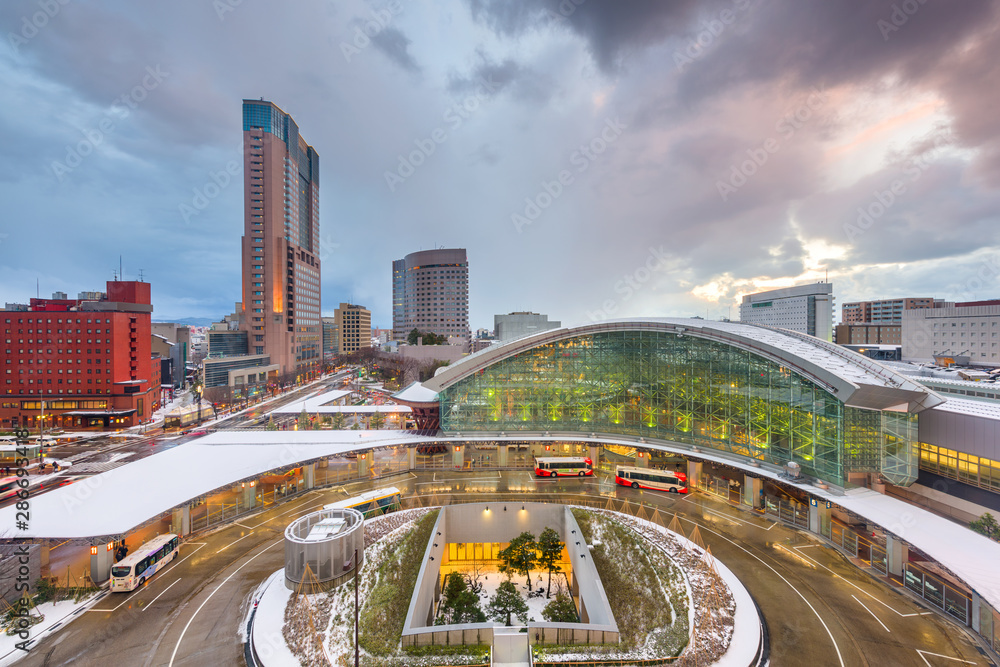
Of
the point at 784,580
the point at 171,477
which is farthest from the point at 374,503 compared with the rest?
the point at 784,580

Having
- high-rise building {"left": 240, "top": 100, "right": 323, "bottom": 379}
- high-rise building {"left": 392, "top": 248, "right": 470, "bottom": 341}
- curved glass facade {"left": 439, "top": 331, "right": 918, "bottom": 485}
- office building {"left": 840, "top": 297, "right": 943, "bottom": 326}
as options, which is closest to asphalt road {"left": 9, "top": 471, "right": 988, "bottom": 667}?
curved glass facade {"left": 439, "top": 331, "right": 918, "bottom": 485}

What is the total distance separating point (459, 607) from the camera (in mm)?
20547

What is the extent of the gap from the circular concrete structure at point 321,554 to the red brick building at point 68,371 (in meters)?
53.8

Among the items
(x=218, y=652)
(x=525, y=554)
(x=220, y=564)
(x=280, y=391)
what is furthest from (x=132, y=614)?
(x=280, y=391)

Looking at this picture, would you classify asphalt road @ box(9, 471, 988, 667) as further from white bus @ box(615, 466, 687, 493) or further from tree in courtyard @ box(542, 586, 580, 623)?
tree in courtyard @ box(542, 586, 580, 623)

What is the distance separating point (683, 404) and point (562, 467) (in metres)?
11.5

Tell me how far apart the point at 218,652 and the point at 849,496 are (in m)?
32.6

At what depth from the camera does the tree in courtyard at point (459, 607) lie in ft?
67.2

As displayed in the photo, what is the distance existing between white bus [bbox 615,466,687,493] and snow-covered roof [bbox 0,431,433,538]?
17.8 meters

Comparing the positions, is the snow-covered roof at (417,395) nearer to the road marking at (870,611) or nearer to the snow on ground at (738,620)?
the snow on ground at (738,620)

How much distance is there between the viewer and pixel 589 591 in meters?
20.4

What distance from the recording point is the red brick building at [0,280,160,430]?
50.8 metres

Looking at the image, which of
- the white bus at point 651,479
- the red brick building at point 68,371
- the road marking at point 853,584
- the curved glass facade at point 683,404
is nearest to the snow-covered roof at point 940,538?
the curved glass facade at point 683,404

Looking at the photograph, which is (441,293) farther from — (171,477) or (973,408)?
(973,408)
